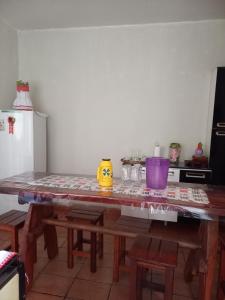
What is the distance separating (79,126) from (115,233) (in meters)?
2.13

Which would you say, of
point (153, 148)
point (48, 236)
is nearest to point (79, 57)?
point (153, 148)

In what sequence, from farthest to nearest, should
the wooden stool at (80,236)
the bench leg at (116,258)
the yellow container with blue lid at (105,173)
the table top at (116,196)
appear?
1. the wooden stool at (80,236)
2. the bench leg at (116,258)
3. the yellow container with blue lid at (105,173)
4. the table top at (116,196)

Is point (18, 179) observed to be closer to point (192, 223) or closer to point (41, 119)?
point (41, 119)

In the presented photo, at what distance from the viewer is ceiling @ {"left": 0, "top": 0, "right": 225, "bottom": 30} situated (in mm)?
2611

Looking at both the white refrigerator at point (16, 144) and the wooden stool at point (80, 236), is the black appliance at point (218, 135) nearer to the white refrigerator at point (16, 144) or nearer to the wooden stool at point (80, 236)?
the wooden stool at point (80, 236)

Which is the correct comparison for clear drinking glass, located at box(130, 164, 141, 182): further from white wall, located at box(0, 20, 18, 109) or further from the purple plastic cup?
white wall, located at box(0, 20, 18, 109)

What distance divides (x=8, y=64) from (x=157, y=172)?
9.71ft

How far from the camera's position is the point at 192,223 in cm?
300

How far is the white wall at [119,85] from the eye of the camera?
3086 mm

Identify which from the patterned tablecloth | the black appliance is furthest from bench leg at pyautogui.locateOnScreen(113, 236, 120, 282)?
the black appliance

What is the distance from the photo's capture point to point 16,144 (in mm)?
2998

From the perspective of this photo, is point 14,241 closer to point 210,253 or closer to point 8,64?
point 210,253

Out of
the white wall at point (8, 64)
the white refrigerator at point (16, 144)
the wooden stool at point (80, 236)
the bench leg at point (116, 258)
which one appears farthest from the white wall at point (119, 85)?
the bench leg at point (116, 258)

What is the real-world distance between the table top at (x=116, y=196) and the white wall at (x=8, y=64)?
201 centimetres
